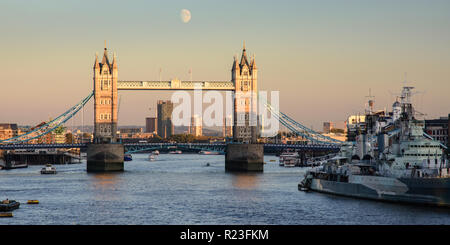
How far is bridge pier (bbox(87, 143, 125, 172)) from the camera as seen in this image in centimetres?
8506

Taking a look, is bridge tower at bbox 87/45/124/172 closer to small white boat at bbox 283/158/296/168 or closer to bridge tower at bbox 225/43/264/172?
bridge tower at bbox 225/43/264/172

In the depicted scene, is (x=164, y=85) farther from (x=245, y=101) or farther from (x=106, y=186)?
(x=106, y=186)

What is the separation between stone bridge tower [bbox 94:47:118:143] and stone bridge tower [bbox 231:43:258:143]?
18.4 m

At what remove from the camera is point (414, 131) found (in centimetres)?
4225

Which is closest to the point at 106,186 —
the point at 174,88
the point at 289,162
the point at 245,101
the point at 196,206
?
the point at 196,206

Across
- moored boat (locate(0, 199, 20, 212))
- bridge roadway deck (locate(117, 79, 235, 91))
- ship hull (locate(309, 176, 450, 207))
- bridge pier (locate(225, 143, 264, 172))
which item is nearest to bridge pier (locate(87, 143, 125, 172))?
bridge roadway deck (locate(117, 79, 235, 91))

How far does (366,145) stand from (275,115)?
5184 centimetres

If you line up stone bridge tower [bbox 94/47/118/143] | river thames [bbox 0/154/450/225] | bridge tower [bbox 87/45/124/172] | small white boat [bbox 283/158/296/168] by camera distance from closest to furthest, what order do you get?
river thames [bbox 0/154/450/225] < bridge tower [bbox 87/45/124/172] < stone bridge tower [bbox 94/47/118/143] < small white boat [bbox 283/158/296/168]

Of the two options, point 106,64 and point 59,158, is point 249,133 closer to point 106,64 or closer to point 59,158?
point 106,64

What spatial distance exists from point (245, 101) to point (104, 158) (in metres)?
23.9

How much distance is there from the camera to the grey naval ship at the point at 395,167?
38281 mm

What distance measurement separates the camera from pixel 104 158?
280 ft

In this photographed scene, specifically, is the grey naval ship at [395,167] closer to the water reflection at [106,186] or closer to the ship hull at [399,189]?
the ship hull at [399,189]
